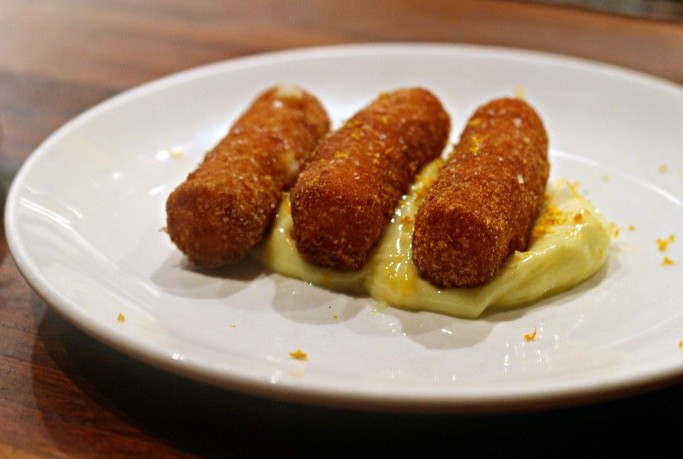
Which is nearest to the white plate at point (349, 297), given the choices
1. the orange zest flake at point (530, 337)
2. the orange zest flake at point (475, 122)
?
the orange zest flake at point (530, 337)

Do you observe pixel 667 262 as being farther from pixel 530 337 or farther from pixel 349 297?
pixel 349 297

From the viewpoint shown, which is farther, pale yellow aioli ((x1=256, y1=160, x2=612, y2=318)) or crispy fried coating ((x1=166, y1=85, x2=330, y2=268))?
crispy fried coating ((x1=166, y1=85, x2=330, y2=268))

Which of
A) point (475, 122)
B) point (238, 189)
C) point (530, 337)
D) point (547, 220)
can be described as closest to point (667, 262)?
point (547, 220)

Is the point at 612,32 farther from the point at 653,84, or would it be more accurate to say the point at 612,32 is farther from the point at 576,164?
the point at 576,164

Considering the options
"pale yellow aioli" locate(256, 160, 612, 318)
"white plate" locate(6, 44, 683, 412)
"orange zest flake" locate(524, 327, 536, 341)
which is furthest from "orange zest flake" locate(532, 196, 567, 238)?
"orange zest flake" locate(524, 327, 536, 341)

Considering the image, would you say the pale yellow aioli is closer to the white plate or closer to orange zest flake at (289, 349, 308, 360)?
the white plate

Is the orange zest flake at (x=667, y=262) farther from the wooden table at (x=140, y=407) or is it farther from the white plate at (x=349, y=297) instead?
the wooden table at (x=140, y=407)
